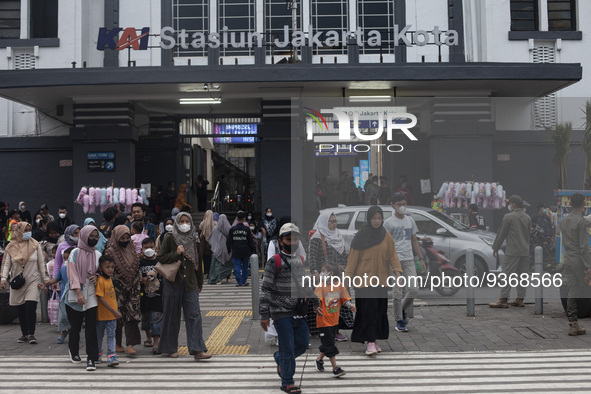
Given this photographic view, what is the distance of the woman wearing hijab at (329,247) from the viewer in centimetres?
835

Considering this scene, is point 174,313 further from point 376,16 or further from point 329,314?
point 376,16

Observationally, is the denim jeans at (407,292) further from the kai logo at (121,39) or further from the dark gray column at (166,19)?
the dark gray column at (166,19)

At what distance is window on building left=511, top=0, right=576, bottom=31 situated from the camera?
2112 centimetres

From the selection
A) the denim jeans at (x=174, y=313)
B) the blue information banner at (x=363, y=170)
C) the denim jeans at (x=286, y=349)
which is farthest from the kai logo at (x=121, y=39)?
the denim jeans at (x=286, y=349)

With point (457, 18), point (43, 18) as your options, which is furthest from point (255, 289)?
point (43, 18)

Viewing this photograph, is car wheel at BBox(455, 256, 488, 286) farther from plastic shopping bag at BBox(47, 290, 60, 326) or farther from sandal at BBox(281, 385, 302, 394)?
plastic shopping bag at BBox(47, 290, 60, 326)

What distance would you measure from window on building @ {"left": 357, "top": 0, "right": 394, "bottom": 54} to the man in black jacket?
29.3ft

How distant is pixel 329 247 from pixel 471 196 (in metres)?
6.31

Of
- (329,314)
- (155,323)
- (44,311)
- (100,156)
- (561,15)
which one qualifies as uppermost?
(561,15)

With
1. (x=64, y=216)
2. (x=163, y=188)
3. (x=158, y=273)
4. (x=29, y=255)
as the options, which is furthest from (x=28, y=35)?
(x=158, y=273)

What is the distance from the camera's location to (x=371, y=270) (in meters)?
7.76

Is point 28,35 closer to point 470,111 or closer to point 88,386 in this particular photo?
point 470,111

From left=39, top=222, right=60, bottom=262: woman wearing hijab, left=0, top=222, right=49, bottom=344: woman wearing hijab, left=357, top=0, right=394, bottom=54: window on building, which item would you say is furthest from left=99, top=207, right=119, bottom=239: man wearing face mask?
left=357, top=0, right=394, bottom=54: window on building

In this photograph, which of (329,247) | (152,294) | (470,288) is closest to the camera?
(152,294)
